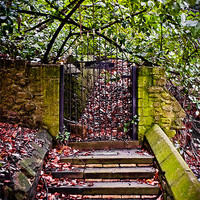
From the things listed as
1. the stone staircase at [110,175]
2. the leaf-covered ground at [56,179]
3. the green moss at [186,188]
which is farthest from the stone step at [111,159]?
the green moss at [186,188]

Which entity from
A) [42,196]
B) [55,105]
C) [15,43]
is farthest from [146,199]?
[15,43]

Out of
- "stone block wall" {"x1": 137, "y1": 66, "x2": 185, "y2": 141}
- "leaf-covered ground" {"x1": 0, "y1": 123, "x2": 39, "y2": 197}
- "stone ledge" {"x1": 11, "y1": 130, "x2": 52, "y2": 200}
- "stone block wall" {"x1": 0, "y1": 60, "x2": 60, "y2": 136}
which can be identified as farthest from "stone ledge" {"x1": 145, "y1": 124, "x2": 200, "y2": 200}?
"stone block wall" {"x1": 0, "y1": 60, "x2": 60, "y2": 136}

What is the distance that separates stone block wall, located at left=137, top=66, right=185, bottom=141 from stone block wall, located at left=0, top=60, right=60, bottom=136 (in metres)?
1.79

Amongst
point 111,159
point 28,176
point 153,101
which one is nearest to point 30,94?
point 28,176

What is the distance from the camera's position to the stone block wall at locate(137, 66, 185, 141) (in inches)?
162

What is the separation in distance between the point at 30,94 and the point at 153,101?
259 cm

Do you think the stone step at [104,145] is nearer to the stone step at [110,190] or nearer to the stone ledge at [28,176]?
the stone ledge at [28,176]

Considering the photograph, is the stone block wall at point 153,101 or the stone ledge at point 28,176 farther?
the stone block wall at point 153,101

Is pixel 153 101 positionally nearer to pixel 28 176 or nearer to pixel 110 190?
pixel 110 190

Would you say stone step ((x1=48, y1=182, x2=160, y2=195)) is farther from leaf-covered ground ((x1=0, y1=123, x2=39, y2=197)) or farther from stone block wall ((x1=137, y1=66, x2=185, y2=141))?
stone block wall ((x1=137, y1=66, x2=185, y2=141))

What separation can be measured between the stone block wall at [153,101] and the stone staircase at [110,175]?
690 mm

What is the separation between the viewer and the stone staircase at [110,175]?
113 inches

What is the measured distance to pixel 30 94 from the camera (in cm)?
404

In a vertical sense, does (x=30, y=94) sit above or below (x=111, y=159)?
above
